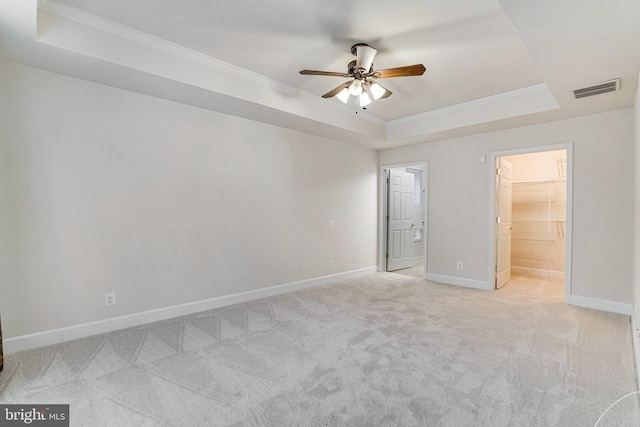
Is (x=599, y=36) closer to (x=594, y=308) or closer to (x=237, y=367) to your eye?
(x=594, y=308)

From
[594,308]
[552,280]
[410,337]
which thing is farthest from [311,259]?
[552,280]

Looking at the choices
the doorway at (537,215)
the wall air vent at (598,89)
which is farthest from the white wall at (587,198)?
the wall air vent at (598,89)

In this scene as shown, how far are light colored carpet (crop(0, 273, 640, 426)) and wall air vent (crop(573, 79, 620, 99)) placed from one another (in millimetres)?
2435

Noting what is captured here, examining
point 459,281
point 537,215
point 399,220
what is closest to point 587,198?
point 459,281

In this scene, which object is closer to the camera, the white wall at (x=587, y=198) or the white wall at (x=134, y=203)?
the white wall at (x=134, y=203)

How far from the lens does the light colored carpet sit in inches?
72.4

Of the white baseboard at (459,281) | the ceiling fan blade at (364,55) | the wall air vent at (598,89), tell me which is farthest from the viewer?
the white baseboard at (459,281)

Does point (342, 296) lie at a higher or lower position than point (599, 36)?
lower

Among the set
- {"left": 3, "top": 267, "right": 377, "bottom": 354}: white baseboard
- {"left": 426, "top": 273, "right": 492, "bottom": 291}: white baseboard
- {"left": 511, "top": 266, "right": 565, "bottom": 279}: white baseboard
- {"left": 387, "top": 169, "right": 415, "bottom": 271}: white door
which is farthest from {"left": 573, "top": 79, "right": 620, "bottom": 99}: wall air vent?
{"left": 3, "top": 267, "right": 377, "bottom": 354}: white baseboard

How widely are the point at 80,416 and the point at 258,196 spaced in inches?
Answer: 114

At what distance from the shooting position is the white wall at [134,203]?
8.73 feet

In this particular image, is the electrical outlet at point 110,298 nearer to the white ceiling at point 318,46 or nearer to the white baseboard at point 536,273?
the white ceiling at point 318,46

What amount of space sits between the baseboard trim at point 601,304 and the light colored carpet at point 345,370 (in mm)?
183

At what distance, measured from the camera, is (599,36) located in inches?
86.9
